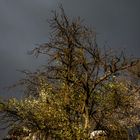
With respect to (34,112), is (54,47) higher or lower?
higher

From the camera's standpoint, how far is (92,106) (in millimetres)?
33344

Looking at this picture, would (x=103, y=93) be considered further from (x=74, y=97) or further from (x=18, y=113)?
(x=18, y=113)

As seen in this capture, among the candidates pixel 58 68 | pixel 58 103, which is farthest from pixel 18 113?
pixel 58 68

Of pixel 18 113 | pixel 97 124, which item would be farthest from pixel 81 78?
pixel 18 113

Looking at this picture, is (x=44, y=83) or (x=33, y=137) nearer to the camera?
(x=33, y=137)

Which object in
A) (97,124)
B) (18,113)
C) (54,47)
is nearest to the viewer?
(18,113)

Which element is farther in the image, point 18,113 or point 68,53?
point 68,53

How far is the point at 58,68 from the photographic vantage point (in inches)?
1362

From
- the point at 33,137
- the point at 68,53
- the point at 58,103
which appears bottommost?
the point at 33,137

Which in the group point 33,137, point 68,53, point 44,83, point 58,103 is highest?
point 68,53

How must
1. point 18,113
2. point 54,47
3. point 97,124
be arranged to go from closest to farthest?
1. point 18,113
2. point 97,124
3. point 54,47

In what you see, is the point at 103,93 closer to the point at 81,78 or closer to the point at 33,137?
the point at 81,78

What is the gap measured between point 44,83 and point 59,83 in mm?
1319

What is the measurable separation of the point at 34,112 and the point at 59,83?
414 cm
